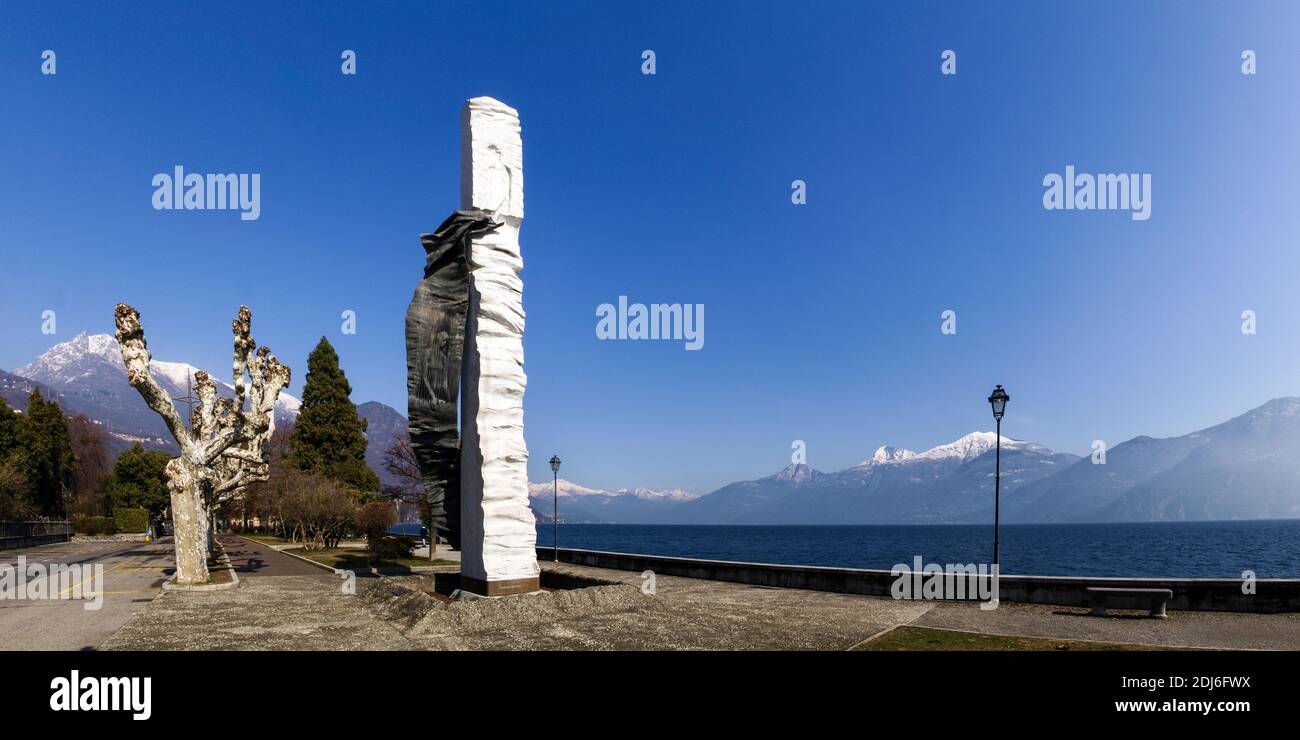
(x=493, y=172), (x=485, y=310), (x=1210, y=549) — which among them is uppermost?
(x=493, y=172)

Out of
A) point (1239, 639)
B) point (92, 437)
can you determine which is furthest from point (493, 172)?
point (92, 437)

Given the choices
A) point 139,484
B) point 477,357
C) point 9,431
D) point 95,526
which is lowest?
point 95,526

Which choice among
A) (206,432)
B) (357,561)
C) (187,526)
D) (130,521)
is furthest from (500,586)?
(130,521)

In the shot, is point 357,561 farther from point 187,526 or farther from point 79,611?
point 79,611

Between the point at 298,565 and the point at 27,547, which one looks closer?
the point at 298,565

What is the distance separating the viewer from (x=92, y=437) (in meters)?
69.5

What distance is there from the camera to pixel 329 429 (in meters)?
46.8

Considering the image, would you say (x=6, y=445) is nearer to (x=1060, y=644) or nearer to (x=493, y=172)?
(x=493, y=172)

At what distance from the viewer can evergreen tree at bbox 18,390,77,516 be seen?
162 ft

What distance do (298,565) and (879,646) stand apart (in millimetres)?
24254

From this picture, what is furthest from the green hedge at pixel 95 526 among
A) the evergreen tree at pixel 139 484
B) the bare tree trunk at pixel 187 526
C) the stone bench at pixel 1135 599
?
the stone bench at pixel 1135 599

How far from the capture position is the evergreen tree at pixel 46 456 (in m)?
49.5

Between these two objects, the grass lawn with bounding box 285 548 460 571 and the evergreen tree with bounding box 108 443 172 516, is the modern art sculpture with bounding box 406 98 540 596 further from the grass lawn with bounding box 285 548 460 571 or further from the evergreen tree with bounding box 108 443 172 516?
the evergreen tree with bounding box 108 443 172 516

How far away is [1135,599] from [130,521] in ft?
219
